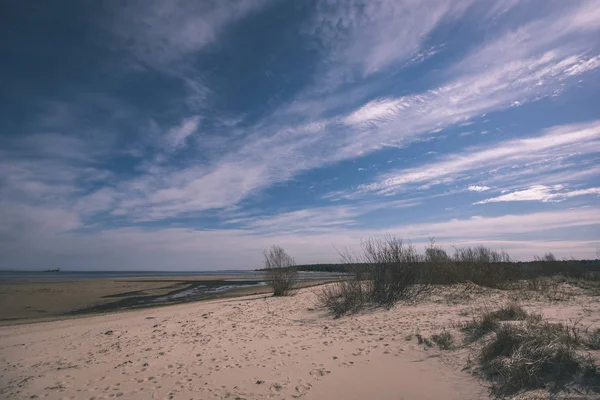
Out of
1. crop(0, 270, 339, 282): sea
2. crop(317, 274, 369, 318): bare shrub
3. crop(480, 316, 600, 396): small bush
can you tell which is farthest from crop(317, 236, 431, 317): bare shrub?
crop(0, 270, 339, 282): sea

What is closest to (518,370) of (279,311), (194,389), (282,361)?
(282,361)

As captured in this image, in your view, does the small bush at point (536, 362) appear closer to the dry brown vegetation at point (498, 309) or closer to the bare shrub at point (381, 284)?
the dry brown vegetation at point (498, 309)

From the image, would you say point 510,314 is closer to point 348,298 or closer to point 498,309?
point 498,309

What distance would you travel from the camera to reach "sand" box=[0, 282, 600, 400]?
17.5 ft

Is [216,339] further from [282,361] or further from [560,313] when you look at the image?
[560,313]

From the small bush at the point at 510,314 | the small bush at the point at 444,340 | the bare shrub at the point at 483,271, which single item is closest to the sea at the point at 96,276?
the bare shrub at the point at 483,271

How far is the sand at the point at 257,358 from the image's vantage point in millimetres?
5344

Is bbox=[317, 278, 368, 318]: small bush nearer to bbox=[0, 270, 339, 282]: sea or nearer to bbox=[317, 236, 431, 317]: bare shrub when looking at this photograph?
bbox=[317, 236, 431, 317]: bare shrub

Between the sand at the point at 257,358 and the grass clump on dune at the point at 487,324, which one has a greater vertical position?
the grass clump on dune at the point at 487,324

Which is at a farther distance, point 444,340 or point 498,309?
point 498,309

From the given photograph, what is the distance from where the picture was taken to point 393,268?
1347 centimetres

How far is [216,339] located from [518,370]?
717 cm

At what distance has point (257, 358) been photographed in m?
7.02

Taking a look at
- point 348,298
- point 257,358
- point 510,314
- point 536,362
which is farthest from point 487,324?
point 348,298
